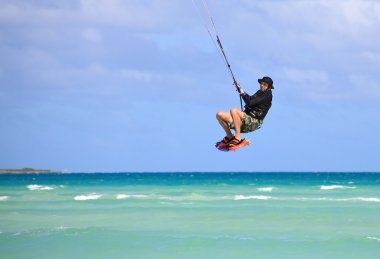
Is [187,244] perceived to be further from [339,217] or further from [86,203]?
Answer: [86,203]

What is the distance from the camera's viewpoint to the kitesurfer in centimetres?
1388

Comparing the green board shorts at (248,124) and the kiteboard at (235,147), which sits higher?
the green board shorts at (248,124)

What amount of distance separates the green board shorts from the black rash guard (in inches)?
2.7

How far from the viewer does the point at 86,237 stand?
2389 cm

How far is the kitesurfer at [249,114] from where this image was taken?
13.9 m

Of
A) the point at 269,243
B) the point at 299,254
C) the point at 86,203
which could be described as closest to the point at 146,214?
the point at 86,203

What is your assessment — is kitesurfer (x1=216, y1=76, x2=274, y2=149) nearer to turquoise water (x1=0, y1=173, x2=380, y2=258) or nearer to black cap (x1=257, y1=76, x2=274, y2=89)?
black cap (x1=257, y1=76, x2=274, y2=89)

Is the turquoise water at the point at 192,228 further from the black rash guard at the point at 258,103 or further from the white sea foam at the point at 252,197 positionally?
the black rash guard at the point at 258,103

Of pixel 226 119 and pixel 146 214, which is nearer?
pixel 226 119

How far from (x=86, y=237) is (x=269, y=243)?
17.7ft

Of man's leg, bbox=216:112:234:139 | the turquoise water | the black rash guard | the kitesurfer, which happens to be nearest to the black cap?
the kitesurfer

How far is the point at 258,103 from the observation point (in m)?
13.9

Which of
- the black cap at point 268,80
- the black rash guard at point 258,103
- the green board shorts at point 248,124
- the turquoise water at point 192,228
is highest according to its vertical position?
the black cap at point 268,80

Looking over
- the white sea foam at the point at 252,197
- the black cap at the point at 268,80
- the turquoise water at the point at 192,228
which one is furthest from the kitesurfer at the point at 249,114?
the white sea foam at the point at 252,197
